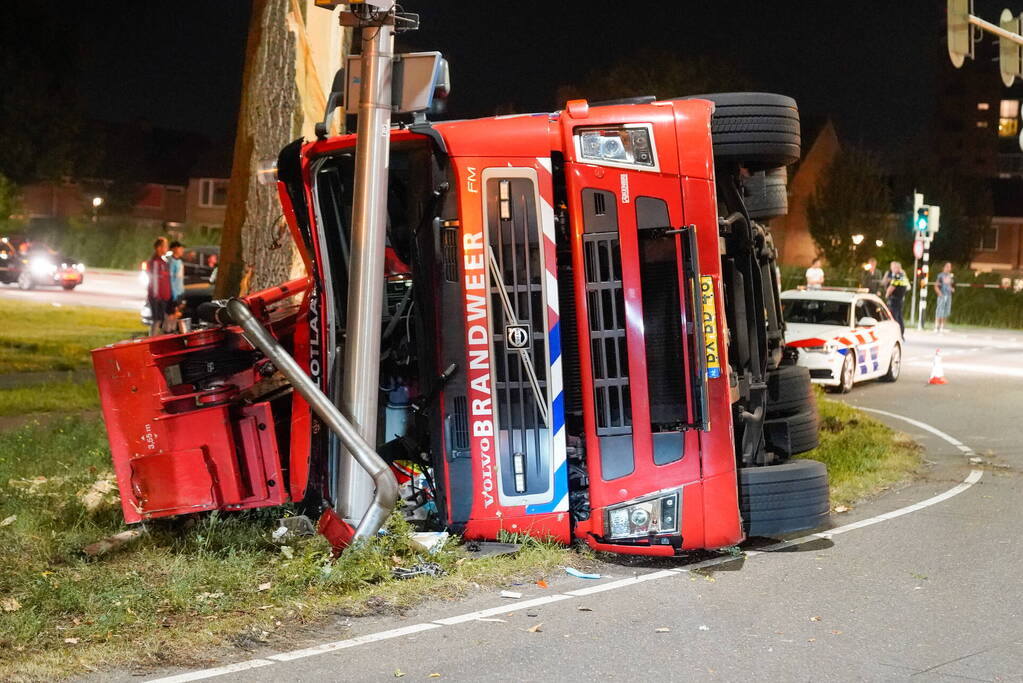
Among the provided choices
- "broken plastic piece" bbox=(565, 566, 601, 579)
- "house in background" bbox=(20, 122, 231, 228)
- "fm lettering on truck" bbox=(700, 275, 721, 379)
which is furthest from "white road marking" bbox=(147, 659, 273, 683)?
"house in background" bbox=(20, 122, 231, 228)

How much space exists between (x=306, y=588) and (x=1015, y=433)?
10.1 meters

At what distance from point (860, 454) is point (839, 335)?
21.5 ft

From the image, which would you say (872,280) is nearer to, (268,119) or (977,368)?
(977,368)

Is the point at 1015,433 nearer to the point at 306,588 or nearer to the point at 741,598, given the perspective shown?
the point at 741,598

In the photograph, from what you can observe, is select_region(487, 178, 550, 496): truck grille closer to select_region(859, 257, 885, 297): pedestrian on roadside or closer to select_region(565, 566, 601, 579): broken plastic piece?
select_region(565, 566, 601, 579): broken plastic piece

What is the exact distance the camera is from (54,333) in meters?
24.2

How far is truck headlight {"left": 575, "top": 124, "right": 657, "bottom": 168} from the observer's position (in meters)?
7.39

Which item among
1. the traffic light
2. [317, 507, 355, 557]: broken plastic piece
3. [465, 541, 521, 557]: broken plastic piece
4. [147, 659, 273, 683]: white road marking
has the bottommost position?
[147, 659, 273, 683]: white road marking

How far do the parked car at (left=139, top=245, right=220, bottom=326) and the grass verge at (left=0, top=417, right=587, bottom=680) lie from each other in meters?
14.2

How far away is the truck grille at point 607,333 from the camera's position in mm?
7363

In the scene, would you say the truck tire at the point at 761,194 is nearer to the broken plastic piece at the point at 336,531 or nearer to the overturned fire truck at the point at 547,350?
the overturned fire truck at the point at 547,350

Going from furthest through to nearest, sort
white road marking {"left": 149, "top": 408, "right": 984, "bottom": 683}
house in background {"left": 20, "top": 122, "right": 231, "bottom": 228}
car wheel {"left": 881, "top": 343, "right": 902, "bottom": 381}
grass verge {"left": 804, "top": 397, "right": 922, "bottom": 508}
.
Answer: house in background {"left": 20, "top": 122, "right": 231, "bottom": 228}
car wheel {"left": 881, "top": 343, "right": 902, "bottom": 381}
grass verge {"left": 804, "top": 397, "right": 922, "bottom": 508}
white road marking {"left": 149, "top": 408, "right": 984, "bottom": 683}

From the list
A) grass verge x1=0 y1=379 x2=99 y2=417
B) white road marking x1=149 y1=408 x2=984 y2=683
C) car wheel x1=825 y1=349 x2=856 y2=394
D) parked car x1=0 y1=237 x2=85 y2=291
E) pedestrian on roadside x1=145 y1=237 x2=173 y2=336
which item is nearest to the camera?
white road marking x1=149 y1=408 x2=984 y2=683

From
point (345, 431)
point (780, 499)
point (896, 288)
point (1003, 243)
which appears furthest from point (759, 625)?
point (1003, 243)
